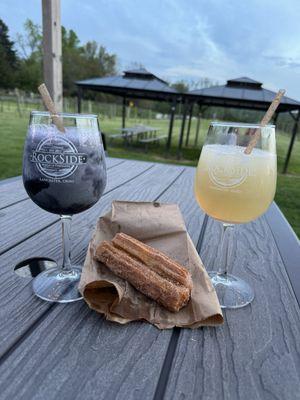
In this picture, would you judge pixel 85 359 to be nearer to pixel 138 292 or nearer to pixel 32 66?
pixel 138 292

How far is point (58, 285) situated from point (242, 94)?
8820 millimetres

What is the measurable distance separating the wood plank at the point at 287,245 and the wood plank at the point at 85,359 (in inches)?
15.1

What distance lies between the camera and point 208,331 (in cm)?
61

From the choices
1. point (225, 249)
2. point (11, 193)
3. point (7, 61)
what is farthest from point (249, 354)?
point (7, 61)

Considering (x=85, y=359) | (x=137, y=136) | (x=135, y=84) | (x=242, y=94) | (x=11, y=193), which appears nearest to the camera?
(x=85, y=359)

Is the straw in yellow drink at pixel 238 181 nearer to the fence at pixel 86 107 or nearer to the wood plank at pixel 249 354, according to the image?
the wood plank at pixel 249 354

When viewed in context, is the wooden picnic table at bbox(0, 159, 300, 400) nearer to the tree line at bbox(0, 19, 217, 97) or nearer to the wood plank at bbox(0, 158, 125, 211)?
the wood plank at bbox(0, 158, 125, 211)

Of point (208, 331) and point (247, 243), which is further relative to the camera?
point (247, 243)

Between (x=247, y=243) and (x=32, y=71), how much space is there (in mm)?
33339

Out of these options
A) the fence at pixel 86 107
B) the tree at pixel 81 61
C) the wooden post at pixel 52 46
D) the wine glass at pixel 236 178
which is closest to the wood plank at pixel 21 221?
the wine glass at pixel 236 178

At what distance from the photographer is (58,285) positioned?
735 mm

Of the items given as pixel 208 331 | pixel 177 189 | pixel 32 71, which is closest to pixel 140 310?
pixel 208 331

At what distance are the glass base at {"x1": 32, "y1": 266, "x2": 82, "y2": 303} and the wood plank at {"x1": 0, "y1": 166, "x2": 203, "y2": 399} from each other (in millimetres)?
36

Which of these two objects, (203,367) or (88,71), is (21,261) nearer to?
(203,367)
